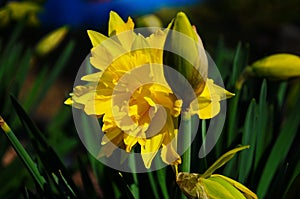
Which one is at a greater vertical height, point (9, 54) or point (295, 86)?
point (9, 54)

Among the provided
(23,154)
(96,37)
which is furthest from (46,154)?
(96,37)

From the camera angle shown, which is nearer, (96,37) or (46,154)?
(96,37)

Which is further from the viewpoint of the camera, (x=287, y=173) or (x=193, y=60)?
(x=287, y=173)

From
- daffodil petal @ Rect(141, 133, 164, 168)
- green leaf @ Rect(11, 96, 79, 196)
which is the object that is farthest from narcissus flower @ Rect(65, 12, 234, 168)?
green leaf @ Rect(11, 96, 79, 196)

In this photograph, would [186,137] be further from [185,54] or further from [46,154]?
[46,154]

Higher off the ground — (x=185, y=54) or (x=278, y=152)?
(x=185, y=54)

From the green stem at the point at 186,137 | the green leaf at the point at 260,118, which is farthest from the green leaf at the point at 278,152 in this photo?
the green stem at the point at 186,137

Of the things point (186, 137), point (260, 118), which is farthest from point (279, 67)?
point (186, 137)

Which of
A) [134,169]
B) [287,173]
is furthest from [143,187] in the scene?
[287,173]

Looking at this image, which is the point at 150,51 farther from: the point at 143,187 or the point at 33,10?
the point at 33,10
